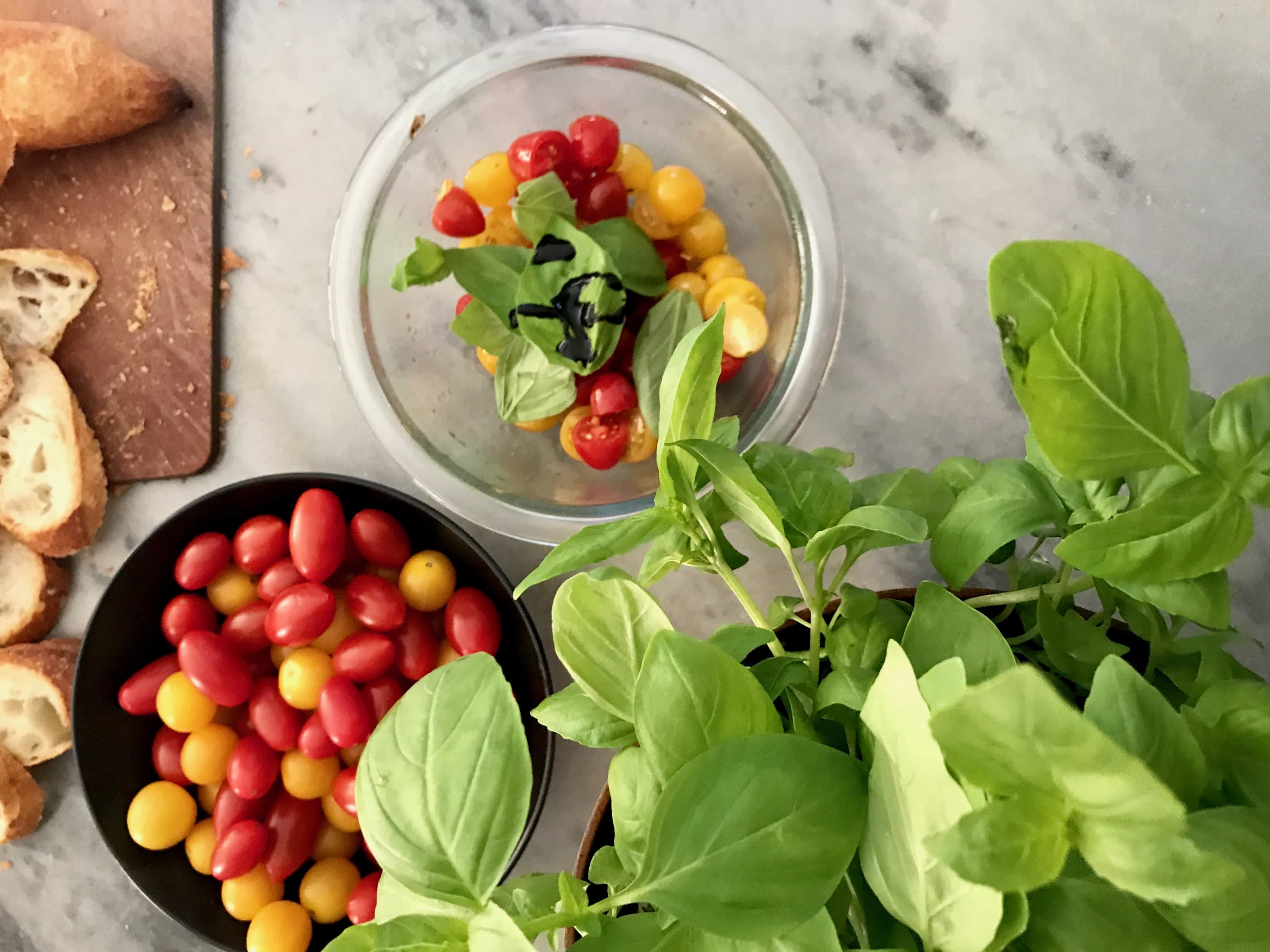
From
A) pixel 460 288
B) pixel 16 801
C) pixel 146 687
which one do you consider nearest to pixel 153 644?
pixel 146 687

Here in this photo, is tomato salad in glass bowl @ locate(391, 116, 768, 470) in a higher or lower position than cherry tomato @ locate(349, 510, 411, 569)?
higher

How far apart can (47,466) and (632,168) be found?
0.54m

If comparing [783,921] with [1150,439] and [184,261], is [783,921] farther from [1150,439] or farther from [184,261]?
[184,261]

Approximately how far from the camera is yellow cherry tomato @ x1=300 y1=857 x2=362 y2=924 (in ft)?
2.42

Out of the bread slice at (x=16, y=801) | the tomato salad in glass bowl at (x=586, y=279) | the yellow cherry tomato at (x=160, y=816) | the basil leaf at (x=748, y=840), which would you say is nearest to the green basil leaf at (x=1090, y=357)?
the basil leaf at (x=748, y=840)

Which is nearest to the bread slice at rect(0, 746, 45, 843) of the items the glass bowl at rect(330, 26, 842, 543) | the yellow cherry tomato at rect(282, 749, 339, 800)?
the yellow cherry tomato at rect(282, 749, 339, 800)

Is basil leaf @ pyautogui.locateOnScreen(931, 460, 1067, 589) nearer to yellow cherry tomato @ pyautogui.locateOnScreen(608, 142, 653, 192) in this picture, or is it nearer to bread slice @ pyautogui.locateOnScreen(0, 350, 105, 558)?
yellow cherry tomato @ pyautogui.locateOnScreen(608, 142, 653, 192)

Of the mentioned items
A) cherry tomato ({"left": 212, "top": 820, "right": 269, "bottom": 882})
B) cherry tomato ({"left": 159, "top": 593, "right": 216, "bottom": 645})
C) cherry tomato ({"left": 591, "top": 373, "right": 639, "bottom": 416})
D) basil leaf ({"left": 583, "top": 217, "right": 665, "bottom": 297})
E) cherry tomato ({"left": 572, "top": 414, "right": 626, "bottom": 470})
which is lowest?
cherry tomato ({"left": 212, "top": 820, "right": 269, "bottom": 882})

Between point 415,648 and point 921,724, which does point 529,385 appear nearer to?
point 415,648

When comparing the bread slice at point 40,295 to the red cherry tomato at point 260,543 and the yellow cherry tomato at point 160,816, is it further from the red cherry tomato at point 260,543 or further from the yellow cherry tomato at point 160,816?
the yellow cherry tomato at point 160,816

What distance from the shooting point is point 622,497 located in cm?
74

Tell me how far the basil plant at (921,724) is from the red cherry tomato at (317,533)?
35 cm

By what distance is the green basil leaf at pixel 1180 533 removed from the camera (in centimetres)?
31

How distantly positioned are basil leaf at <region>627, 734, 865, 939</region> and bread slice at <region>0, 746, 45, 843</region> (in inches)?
28.1
